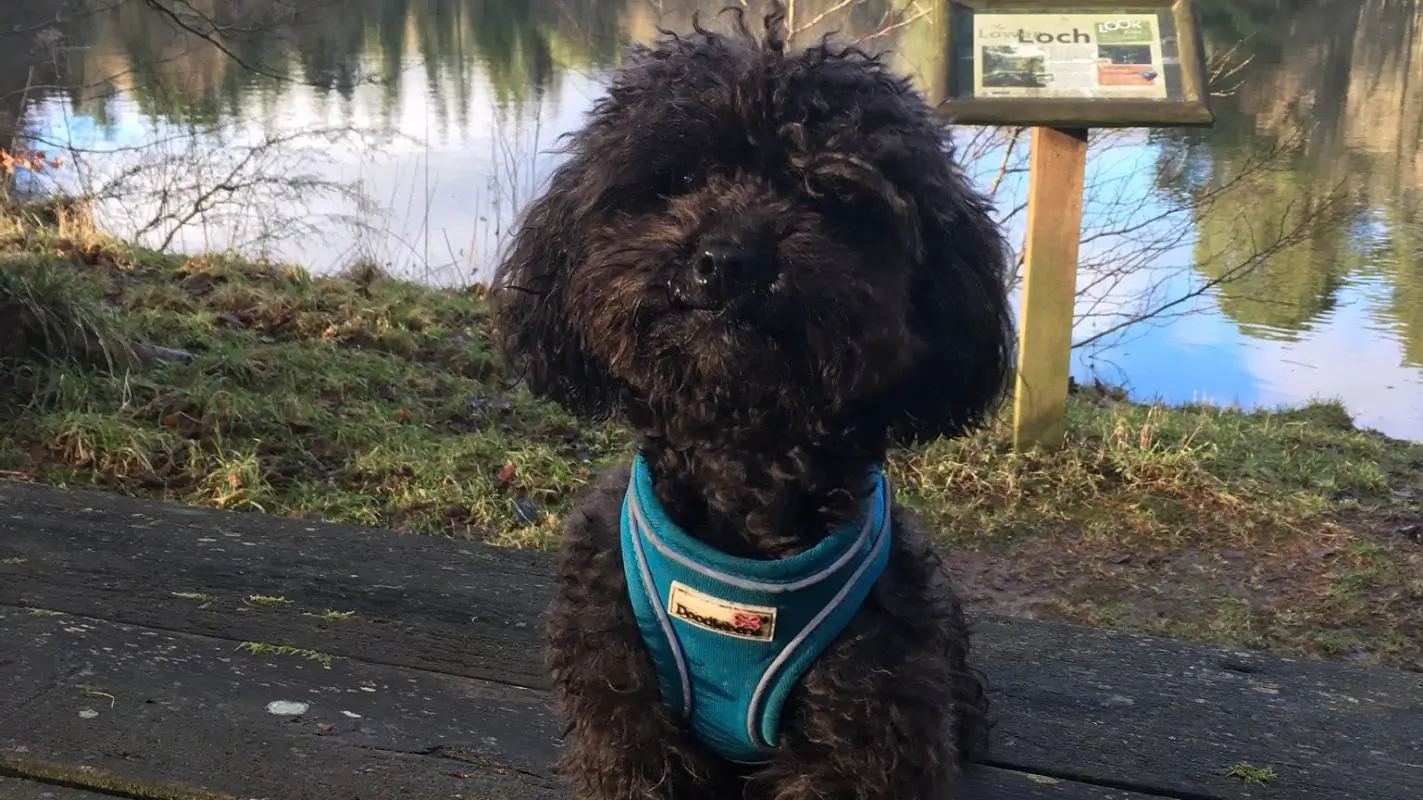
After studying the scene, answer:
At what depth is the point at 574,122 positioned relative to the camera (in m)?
5.27

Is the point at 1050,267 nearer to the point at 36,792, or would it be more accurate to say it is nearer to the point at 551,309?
the point at 551,309

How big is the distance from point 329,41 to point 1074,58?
1387cm

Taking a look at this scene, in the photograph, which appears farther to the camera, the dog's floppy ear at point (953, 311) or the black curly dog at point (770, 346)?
the dog's floppy ear at point (953, 311)

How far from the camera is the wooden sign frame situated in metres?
3.87

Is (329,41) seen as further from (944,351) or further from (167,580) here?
(944,351)

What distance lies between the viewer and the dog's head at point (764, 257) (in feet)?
5.39

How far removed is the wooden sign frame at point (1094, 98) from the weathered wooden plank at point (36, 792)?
315 cm

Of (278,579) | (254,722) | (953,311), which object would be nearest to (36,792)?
(254,722)

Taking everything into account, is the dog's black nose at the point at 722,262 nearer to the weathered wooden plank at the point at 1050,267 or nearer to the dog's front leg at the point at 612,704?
the dog's front leg at the point at 612,704


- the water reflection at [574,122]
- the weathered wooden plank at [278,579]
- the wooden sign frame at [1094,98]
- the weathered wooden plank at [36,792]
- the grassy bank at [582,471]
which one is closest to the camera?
the weathered wooden plank at [36,792]

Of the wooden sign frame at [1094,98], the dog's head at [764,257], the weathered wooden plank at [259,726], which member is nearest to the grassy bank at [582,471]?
the wooden sign frame at [1094,98]

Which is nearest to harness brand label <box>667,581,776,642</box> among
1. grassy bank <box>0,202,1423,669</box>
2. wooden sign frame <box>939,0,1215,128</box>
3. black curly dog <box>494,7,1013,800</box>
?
black curly dog <box>494,7,1013,800</box>

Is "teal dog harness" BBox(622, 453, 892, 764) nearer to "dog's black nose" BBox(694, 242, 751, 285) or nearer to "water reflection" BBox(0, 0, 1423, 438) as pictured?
"dog's black nose" BBox(694, 242, 751, 285)

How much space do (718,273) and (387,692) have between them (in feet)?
3.91
